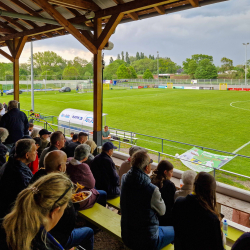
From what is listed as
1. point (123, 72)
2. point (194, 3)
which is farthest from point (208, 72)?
point (194, 3)

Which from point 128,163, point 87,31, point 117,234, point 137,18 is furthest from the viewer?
point 87,31

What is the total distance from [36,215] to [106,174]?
221 centimetres

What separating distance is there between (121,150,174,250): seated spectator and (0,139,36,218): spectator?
0.91 metres

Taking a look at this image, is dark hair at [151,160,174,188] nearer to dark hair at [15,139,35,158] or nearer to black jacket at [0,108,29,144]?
dark hair at [15,139,35,158]

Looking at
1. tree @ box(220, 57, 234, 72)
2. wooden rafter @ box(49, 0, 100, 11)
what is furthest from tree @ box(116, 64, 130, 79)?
wooden rafter @ box(49, 0, 100, 11)

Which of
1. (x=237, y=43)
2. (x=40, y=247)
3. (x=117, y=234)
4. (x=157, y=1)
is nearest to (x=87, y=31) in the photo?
(x=157, y=1)

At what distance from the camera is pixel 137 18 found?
19.4 feet

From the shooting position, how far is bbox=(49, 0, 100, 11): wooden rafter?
534cm

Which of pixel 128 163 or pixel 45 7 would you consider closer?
pixel 128 163

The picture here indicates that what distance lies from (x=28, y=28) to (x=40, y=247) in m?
8.41

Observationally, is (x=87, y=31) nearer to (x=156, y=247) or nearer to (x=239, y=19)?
(x=156, y=247)

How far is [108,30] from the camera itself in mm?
5824

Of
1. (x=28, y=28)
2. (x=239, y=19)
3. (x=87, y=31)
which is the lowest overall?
(x=87, y=31)

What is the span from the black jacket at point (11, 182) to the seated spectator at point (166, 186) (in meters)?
1.20
